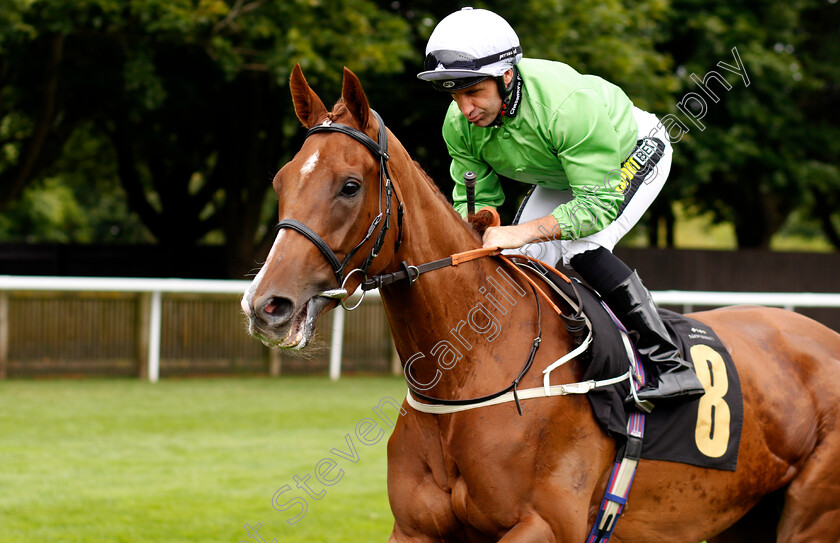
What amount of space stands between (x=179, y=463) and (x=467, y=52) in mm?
5070

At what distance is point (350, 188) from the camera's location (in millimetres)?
2699

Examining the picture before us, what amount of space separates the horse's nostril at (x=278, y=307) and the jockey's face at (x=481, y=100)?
3.45 ft

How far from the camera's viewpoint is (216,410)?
9.66 metres

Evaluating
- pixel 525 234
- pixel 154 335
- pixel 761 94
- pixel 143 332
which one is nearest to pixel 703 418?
pixel 525 234

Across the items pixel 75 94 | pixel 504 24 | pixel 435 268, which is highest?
pixel 504 24

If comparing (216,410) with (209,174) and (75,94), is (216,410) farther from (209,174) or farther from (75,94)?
(209,174)

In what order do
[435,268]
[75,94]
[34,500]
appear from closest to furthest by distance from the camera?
[435,268]
[34,500]
[75,94]

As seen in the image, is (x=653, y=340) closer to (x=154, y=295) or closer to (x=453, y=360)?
(x=453, y=360)

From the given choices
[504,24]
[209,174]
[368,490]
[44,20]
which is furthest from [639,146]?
[209,174]

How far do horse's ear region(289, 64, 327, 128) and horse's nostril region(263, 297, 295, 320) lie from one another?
66 centimetres

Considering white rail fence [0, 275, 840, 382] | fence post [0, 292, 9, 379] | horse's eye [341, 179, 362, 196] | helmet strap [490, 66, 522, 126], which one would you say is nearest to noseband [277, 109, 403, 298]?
horse's eye [341, 179, 362, 196]

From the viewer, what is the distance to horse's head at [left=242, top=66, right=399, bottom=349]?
8.21 feet

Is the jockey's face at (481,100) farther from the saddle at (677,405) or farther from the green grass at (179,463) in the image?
the green grass at (179,463)

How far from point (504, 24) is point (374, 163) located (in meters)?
0.79
